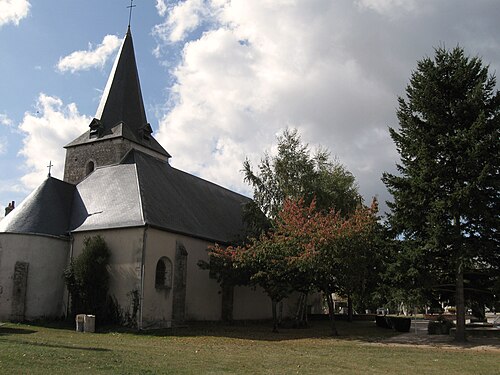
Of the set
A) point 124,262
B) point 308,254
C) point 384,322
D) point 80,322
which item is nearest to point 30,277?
point 80,322

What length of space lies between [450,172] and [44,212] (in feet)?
69.8

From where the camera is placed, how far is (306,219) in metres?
24.6

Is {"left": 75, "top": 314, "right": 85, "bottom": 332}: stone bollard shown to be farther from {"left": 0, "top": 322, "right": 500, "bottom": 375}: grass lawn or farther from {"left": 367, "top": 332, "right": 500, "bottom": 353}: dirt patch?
{"left": 367, "top": 332, "right": 500, "bottom": 353}: dirt patch

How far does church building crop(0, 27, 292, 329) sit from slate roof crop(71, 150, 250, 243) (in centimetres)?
8

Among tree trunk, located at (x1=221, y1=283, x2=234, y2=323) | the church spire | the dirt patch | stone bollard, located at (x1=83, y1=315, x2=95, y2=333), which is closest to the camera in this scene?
the dirt patch

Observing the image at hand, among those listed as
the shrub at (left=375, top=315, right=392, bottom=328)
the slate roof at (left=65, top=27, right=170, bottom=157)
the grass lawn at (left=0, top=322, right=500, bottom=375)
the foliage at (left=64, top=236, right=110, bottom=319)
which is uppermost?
the slate roof at (left=65, top=27, right=170, bottom=157)

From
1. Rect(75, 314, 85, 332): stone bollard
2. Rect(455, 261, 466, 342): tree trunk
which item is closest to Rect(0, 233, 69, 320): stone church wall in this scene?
Rect(75, 314, 85, 332): stone bollard

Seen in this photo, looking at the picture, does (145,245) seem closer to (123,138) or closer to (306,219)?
(306,219)

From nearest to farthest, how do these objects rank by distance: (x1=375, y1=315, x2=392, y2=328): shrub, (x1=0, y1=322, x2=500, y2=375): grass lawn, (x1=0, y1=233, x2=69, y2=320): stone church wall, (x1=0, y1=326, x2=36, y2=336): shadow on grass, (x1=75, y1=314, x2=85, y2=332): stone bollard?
(x1=0, y1=322, x2=500, y2=375): grass lawn, (x1=0, y1=326, x2=36, y2=336): shadow on grass, (x1=75, y1=314, x2=85, y2=332): stone bollard, (x1=0, y1=233, x2=69, y2=320): stone church wall, (x1=375, y1=315, x2=392, y2=328): shrub

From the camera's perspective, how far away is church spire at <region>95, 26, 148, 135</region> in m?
38.2

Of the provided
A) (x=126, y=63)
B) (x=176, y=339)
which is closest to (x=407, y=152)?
(x=176, y=339)

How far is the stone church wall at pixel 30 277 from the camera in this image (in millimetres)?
25484

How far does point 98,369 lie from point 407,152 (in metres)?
17.3

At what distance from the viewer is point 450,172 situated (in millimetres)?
21844
